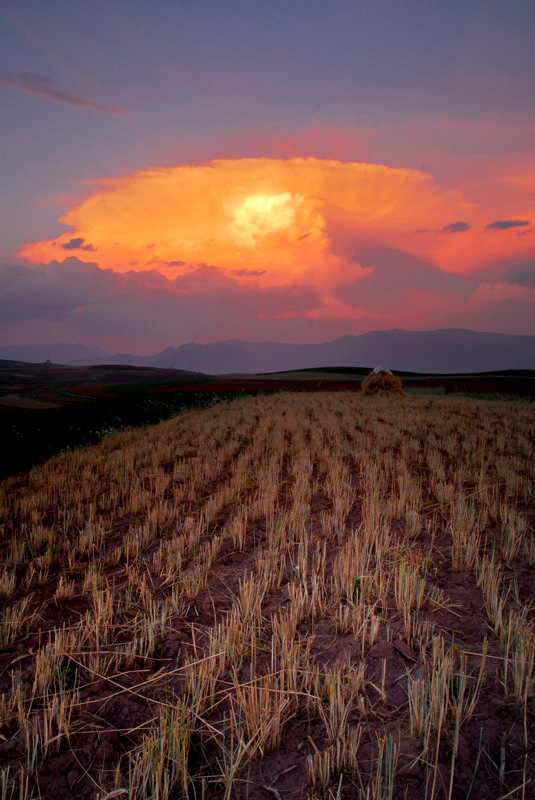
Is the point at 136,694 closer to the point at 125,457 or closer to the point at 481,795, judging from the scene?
the point at 481,795

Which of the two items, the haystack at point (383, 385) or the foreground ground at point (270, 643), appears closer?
the foreground ground at point (270, 643)

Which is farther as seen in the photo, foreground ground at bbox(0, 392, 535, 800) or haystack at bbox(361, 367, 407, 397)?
haystack at bbox(361, 367, 407, 397)

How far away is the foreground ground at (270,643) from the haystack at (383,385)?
21.2 meters

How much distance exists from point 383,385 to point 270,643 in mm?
27122

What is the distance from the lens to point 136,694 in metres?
2.76

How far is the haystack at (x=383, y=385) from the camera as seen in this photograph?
2867 cm

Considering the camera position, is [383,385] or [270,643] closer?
[270,643]

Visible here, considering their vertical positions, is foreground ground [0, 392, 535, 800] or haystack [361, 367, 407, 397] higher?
haystack [361, 367, 407, 397]

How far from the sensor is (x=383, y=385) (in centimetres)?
2922

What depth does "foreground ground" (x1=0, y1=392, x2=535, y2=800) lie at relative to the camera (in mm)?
2270

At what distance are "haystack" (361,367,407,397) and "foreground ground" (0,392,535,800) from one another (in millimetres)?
21237

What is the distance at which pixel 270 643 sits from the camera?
11.0 feet

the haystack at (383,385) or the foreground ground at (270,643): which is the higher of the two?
the haystack at (383,385)

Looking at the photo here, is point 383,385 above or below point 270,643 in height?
above
